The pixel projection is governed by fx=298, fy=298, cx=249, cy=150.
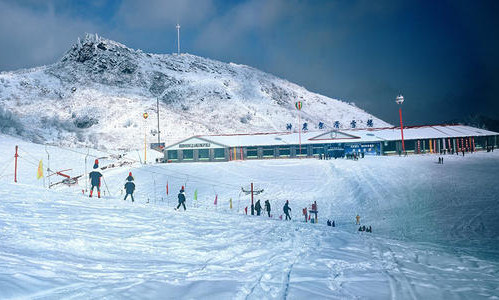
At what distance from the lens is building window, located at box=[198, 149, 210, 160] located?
53.9m

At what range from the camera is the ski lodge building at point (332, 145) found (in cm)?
5244

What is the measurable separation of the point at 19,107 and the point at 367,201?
341 ft

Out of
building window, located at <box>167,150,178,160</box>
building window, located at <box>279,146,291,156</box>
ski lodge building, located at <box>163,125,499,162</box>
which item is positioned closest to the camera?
ski lodge building, located at <box>163,125,499,162</box>

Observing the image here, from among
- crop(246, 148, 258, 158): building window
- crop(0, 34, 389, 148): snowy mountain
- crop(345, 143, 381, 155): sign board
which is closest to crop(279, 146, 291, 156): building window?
crop(246, 148, 258, 158): building window

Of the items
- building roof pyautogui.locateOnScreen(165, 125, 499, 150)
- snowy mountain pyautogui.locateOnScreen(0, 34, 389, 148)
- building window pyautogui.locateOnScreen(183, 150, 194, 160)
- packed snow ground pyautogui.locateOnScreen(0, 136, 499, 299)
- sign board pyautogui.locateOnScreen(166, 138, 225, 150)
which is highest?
snowy mountain pyautogui.locateOnScreen(0, 34, 389, 148)

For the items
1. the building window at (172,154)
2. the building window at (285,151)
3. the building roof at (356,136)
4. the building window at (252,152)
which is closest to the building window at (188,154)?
the building window at (172,154)

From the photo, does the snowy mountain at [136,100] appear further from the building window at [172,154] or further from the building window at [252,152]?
the building window at [252,152]

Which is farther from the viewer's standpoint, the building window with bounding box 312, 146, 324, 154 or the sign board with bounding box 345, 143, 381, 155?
the building window with bounding box 312, 146, 324, 154

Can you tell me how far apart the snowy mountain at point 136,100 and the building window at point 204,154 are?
28.6 m

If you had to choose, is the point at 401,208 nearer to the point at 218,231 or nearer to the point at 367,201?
the point at 367,201

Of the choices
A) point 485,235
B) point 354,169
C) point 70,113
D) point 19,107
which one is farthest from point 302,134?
point 19,107

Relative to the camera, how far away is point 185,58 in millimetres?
163000

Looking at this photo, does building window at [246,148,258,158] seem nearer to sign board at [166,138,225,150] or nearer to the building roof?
the building roof

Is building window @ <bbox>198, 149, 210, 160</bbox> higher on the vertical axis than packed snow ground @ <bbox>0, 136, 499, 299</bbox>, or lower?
higher
